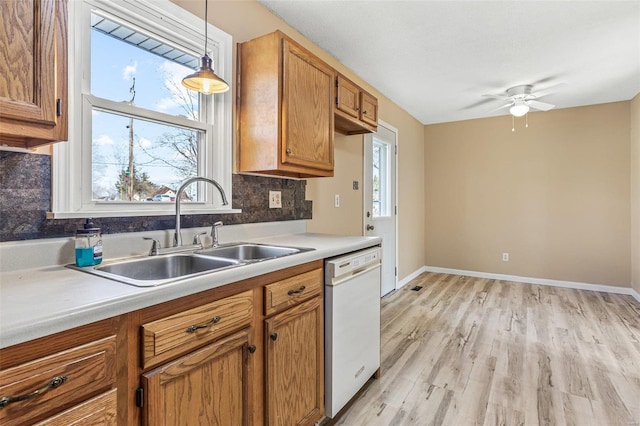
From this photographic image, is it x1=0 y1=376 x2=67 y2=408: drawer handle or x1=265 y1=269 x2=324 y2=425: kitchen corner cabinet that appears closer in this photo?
x1=0 y1=376 x2=67 y2=408: drawer handle

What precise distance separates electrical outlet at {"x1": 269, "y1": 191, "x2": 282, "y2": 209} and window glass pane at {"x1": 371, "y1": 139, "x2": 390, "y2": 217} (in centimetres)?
166

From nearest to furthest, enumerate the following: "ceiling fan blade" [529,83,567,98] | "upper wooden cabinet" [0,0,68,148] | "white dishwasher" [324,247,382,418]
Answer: "upper wooden cabinet" [0,0,68,148] < "white dishwasher" [324,247,382,418] < "ceiling fan blade" [529,83,567,98]

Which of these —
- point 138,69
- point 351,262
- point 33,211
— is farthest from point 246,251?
point 138,69

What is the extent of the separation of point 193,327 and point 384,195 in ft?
10.7

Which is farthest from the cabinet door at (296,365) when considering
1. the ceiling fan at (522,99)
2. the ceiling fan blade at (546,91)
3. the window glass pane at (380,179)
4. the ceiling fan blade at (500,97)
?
the ceiling fan blade at (546,91)

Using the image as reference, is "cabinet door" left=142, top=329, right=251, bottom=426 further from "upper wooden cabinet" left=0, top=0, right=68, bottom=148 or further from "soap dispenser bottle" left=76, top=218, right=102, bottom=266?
"upper wooden cabinet" left=0, top=0, right=68, bottom=148

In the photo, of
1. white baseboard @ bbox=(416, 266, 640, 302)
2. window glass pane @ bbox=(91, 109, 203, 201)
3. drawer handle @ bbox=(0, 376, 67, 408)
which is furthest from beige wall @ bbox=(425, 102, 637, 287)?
drawer handle @ bbox=(0, 376, 67, 408)

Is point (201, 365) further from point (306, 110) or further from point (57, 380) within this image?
point (306, 110)

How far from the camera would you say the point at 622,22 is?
88.4 inches

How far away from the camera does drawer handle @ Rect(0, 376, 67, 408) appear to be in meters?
0.63

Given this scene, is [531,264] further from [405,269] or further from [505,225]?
[405,269]

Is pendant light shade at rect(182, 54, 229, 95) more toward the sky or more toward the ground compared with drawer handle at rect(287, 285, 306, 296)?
more toward the sky

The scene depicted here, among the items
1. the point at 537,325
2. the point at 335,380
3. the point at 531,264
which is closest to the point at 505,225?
the point at 531,264

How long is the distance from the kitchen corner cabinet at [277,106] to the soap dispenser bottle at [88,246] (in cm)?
89
